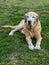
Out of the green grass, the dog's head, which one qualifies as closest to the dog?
the dog's head

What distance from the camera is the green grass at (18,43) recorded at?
573 centimetres

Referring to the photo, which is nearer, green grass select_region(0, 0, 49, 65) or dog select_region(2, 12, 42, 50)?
green grass select_region(0, 0, 49, 65)

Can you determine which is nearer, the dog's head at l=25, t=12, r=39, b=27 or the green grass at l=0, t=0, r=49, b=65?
the green grass at l=0, t=0, r=49, b=65

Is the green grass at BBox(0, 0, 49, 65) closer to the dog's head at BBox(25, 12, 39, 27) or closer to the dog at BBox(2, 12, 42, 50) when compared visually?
the dog at BBox(2, 12, 42, 50)

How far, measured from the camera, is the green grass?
5.73 m

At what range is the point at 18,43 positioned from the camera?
641 cm

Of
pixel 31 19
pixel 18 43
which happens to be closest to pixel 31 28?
pixel 31 19

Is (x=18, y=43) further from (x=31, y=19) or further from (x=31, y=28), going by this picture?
(x=31, y=19)

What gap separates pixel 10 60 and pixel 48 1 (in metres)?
4.90

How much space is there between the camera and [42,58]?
5809mm

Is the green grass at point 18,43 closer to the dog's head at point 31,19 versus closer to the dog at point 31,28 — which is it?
the dog at point 31,28

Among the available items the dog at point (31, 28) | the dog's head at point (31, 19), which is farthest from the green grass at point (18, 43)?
the dog's head at point (31, 19)

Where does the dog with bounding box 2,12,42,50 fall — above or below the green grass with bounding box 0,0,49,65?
above

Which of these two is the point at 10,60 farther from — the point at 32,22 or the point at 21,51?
the point at 32,22
